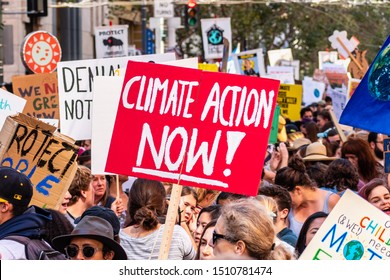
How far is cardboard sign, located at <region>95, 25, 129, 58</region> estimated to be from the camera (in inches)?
935

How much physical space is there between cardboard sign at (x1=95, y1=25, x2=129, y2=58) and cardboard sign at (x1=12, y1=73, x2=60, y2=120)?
30.9 ft

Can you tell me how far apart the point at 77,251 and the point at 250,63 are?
17.9m

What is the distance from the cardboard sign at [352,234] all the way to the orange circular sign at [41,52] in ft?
49.2

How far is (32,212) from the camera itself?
6754 millimetres

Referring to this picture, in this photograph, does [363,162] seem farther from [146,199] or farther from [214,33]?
[214,33]

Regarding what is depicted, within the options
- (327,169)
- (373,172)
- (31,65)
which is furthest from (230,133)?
(31,65)

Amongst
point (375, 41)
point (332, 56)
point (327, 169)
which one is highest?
point (327, 169)

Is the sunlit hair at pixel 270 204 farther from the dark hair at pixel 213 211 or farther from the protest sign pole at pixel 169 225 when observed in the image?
the protest sign pole at pixel 169 225

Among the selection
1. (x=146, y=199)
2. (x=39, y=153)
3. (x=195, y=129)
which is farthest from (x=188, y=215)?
(x=195, y=129)

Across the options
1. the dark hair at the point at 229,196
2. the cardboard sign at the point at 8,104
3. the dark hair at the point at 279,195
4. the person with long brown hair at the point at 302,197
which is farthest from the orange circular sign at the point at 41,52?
the dark hair at the point at 279,195

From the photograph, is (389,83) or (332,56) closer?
(389,83)

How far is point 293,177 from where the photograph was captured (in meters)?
9.57
